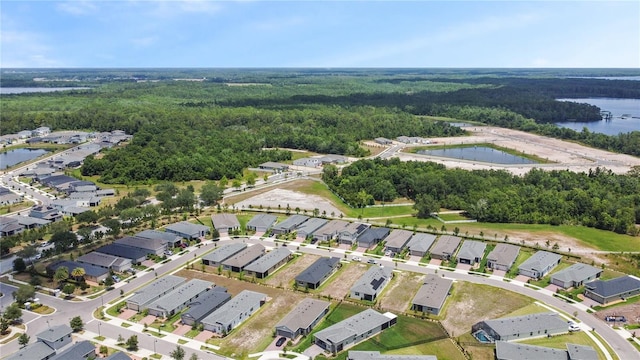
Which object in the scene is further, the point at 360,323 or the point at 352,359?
the point at 360,323

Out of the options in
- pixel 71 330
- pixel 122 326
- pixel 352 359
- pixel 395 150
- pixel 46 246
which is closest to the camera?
pixel 352 359

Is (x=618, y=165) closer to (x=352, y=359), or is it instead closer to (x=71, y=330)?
(x=352, y=359)

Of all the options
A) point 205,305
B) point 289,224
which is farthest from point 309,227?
point 205,305

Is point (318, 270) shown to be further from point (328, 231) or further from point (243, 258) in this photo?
point (328, 231)

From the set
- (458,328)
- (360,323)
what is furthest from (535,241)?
(360,323)

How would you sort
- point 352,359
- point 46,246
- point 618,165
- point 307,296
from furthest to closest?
point 618,165 → point 46,246 → point 307,296 → point 352,359

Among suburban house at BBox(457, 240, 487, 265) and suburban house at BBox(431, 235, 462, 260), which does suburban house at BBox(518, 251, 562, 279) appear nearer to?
suburban house at BBox(457, 240, 487, 265)

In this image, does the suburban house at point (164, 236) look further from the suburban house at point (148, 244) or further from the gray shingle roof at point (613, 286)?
the gray shingle roof at point (613, 286)

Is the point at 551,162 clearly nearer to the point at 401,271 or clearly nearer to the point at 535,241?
the point at 535,241
